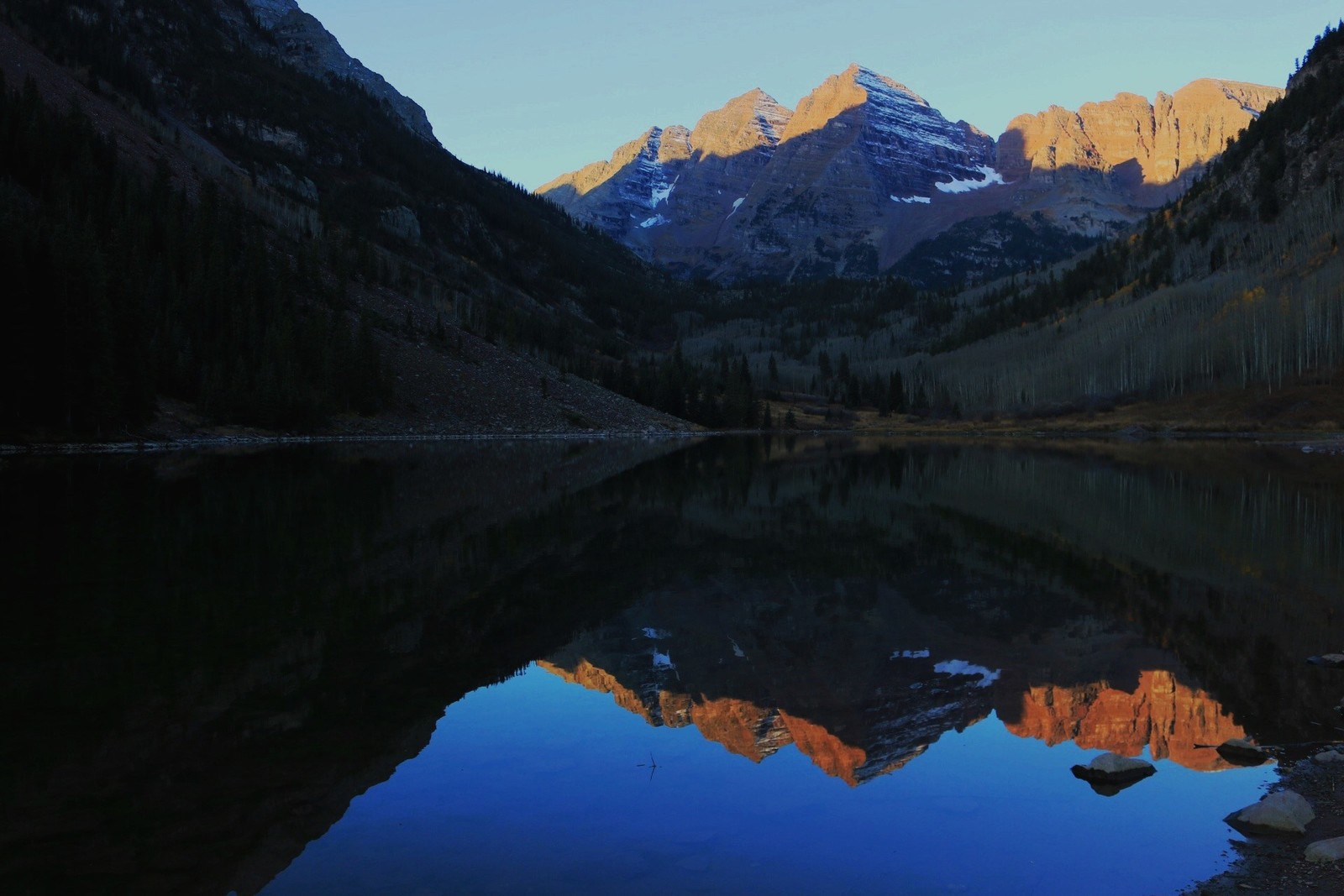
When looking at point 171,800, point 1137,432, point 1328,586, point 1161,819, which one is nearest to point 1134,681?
point 1161,819

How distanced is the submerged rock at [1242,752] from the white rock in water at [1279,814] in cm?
163

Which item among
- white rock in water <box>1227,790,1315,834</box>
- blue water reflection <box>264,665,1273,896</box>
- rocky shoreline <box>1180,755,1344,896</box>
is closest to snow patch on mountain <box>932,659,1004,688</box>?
blue water reflection <box>264,665,1273,896</box>

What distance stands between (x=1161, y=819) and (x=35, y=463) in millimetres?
57929

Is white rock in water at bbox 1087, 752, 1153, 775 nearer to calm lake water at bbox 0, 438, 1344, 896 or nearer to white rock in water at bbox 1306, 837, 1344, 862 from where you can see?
calm lake water at bbox 0, 438, 1344, 896

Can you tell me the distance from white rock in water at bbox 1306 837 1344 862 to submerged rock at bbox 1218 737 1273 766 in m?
2.82

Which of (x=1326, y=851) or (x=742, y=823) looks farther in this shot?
(x=742, y=823)

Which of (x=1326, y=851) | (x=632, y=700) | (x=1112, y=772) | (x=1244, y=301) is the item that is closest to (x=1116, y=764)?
(x=1112, y=772)

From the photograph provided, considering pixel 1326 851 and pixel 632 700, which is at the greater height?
pixel 1326 851

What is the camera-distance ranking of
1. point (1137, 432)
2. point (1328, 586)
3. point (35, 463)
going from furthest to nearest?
point (1137, 432) → point (35, 463) → point (1328, 586)

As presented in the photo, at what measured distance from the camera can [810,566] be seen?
2514 centimetres

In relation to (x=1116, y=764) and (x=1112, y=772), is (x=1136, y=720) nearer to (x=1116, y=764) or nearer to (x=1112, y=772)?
(x=1116, y=764)

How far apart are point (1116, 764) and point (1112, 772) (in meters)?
0.17

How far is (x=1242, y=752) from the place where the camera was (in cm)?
1122

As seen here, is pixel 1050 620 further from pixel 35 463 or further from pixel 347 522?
pixel 35 463
